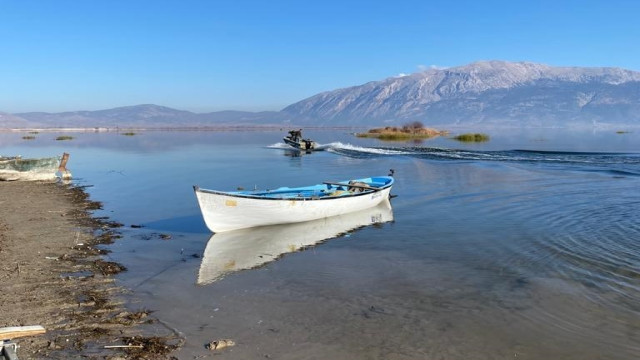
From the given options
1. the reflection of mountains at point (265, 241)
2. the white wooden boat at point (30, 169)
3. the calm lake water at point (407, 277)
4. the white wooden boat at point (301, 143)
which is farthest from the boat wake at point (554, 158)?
the white wooden boat at point (30, 169)

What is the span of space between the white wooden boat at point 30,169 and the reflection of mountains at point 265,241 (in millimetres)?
21811

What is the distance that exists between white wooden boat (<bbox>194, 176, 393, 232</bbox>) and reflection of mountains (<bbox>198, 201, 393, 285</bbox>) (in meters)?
0.32

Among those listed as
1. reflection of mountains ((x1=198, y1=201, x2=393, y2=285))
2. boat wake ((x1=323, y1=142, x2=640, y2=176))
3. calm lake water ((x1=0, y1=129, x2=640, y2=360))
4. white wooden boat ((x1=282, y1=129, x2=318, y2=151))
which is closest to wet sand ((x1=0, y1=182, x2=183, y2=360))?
calm lake water ((x1=0, y1=129, x2=640, y2=360))

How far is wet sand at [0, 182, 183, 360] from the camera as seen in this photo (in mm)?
9023

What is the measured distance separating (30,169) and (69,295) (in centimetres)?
2770

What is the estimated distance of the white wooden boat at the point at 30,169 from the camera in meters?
33.5

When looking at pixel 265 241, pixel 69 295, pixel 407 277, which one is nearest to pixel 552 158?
pixel 265 241

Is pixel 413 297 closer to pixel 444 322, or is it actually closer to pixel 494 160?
pixel 444 322

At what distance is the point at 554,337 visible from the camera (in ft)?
32.8

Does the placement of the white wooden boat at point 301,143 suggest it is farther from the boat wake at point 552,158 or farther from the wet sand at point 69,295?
the wet sand at point 69,295

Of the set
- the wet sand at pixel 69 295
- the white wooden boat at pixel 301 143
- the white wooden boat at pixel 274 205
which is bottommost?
the wet sand at pixel 69 295

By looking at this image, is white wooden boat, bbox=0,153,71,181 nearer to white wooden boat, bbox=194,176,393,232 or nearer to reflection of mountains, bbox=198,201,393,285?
white wooden boat, bbox=194,176,393,232

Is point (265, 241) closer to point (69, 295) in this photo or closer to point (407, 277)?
point (407, 277)

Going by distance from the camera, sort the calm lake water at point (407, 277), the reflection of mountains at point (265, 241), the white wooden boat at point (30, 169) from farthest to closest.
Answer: the white wooden boat at point (30, 169)
the reflection of mountains at point (265, 241)
the calm lake water at point (407, 277)
